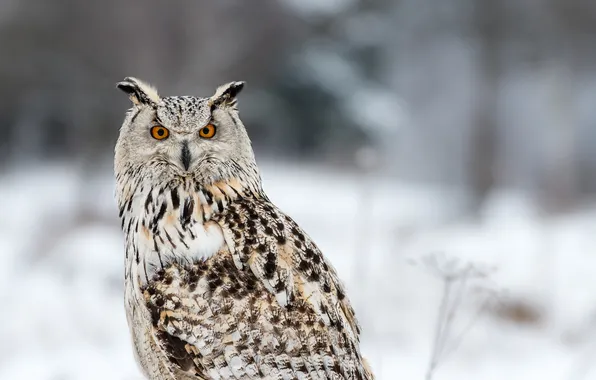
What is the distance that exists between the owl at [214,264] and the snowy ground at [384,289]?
29.0 inches

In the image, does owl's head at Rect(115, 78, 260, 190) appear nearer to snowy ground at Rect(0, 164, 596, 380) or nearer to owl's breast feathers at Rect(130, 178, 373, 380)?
owl's breast feathers at Rect(130, 178, 373, 380)

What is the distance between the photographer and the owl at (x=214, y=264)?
2578 mm

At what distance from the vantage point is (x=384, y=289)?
7.20 m

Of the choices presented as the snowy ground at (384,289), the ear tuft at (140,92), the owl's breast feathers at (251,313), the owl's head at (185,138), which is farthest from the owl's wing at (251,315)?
the snowy ground at (384,289)

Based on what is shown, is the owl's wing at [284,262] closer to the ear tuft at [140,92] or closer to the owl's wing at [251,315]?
the owl's wing at [251,315]

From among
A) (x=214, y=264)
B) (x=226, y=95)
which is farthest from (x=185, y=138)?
(x=214, y=264)

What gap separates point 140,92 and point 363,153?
241cm

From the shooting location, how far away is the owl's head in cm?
278

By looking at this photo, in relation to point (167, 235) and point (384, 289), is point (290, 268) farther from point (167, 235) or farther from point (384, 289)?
point (384, 289)

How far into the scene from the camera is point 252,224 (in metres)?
2.71

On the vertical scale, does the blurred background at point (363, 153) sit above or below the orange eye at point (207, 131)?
above

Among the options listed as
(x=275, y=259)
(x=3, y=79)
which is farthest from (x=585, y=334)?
(x=3, y=79)

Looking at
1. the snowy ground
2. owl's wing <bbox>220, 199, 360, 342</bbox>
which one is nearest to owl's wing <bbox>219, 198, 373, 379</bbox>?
owl's wing <bbox>220, 199, 360, 342</bbox>

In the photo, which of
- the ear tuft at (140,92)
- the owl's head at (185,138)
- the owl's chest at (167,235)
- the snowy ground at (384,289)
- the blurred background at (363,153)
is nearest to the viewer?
the owl's chest at (167,235)
